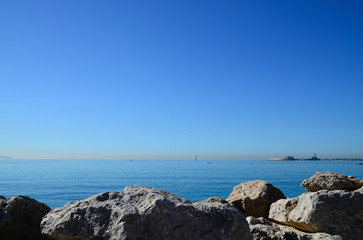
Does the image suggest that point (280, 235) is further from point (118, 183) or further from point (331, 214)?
point (118, 183)

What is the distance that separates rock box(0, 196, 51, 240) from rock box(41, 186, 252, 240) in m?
1.32

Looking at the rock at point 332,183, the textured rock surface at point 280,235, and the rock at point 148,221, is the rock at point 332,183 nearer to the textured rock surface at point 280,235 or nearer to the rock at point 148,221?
the textured rock surface at point 280,235

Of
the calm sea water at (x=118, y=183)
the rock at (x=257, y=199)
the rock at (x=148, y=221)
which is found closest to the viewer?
the rock at (x=148, y=221)

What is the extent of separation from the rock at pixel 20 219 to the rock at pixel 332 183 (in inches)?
298

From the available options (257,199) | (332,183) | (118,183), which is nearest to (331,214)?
(332,183)

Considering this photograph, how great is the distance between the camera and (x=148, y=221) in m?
3.90

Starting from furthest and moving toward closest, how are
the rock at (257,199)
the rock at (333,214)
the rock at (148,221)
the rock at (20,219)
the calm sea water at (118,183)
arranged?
the calm sea water at (118,183) < the rock at (257,199) < the rock at (333,214) < the rock at (20,219) < the rock at (148,221)

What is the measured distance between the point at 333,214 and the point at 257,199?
10.7 ft

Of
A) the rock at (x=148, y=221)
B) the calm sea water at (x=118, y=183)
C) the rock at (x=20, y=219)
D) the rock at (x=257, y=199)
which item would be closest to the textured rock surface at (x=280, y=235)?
the rock at (x=148, y=221)

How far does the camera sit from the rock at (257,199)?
955cm

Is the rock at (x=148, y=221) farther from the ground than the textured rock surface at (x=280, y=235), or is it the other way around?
the rock at (x=148, y=221)

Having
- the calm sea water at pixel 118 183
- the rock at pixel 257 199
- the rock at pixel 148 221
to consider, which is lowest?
the calm sea water at pixel 118 183

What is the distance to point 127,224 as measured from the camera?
12.7ft

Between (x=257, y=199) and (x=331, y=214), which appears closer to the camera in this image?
(x=331, y=214)
